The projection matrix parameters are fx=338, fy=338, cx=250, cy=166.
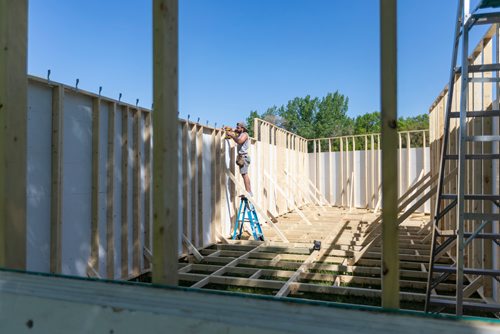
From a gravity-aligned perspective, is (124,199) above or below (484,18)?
below

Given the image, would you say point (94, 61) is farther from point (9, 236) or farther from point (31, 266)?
point (9, 236)

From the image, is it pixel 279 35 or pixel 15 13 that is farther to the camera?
pixel 279 35

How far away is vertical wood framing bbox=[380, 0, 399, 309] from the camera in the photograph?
115 cm

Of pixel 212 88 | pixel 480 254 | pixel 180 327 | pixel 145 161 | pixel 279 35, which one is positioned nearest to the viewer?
pixel 180 327

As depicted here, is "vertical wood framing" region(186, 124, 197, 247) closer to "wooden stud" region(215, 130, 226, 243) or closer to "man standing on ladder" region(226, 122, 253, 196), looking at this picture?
"wooden stud" region(215, 130, 226, 243)

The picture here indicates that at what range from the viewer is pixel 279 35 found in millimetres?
31000

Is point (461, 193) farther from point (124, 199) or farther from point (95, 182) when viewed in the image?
point (124, 199)

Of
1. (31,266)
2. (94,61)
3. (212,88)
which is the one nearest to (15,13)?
(31,266)

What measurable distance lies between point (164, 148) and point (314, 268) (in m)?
4.40

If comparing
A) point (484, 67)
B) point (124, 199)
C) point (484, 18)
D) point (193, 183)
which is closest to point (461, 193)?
point (484, 67)

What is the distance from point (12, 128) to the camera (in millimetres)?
1743

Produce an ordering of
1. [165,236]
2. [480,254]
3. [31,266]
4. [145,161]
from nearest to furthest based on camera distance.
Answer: [165,236] → [31,266] → [480,254] → [145,161]

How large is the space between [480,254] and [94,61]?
37.4 feet

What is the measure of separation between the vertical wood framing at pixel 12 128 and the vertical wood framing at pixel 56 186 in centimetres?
232
